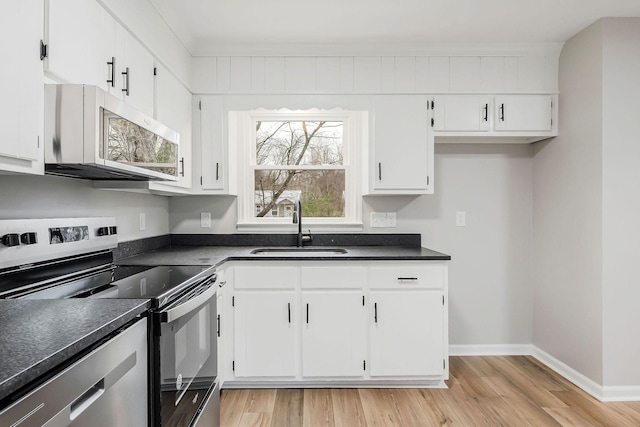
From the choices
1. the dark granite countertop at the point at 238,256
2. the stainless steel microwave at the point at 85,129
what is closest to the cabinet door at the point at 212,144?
the dark granite countertop at the point at 238,256

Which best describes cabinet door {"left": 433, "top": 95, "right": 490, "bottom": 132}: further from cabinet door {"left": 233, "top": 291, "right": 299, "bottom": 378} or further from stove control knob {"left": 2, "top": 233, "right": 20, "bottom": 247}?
stove control knob {"left": 2, "top": 233, "right": 20, "bottom": 247}

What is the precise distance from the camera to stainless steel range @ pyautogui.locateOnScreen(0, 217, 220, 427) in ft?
4.12

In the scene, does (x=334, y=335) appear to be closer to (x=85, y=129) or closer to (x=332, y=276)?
(x=332, y=276)

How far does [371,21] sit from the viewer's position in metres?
2.44

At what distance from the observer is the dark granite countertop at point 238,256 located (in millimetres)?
2205

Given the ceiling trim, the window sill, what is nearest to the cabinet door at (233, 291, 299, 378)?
the window sill

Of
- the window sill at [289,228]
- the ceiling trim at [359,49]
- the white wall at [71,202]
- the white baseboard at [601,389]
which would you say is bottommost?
the white baseboard at [601,389]

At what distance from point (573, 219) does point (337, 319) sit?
1723mm

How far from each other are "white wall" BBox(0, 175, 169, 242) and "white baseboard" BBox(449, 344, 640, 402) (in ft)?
8.24

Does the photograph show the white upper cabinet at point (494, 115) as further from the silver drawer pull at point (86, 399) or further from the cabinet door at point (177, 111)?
the silver drawer pull at point (86, 399)

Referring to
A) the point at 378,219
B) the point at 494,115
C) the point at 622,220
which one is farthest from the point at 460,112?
the point at 622,220

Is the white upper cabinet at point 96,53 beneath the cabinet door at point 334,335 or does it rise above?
above

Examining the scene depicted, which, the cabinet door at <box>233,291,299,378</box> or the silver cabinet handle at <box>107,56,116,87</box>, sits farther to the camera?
the cabinet door at <box>233,291,299,378</box>

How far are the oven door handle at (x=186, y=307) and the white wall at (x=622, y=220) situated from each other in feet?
7.60
